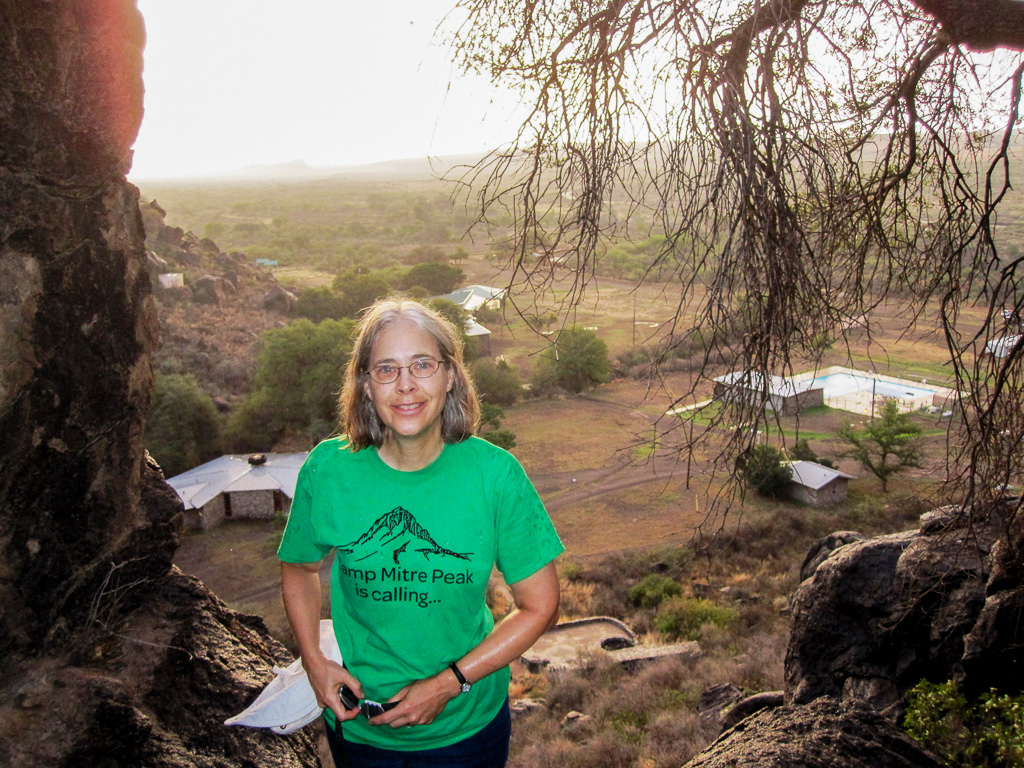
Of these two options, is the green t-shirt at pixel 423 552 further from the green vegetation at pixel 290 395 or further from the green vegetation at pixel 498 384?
the green vegetation at pixel 498 384

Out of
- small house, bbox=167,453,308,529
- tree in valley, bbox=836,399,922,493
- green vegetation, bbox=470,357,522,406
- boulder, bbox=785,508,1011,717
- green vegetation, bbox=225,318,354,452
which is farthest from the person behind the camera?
green vegetation, bbox=470,357,522,406

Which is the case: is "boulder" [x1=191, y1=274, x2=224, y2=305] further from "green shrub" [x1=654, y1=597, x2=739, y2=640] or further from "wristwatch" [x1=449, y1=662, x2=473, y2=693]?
"wristwatch" [x1=449, y1=662, x2=473, y2=693]

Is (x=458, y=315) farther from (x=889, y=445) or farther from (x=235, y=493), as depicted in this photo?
(x=889, y=445)

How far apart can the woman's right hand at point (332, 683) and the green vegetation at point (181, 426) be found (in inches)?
786

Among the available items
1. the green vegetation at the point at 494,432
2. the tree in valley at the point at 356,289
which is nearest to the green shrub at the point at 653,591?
the green vegetation at the point at 494,432

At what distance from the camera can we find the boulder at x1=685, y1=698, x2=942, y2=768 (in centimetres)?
243

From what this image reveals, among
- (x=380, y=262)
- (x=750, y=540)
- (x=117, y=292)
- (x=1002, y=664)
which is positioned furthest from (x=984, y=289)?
(x=380, y=262)

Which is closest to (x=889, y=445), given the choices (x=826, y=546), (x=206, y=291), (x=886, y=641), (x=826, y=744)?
(x=826, y=546)

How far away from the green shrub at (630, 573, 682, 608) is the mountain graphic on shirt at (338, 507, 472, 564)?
11955 mm

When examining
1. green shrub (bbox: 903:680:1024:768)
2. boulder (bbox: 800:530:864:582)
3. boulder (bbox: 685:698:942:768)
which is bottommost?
boulder (bbox: 800:530:864:582)

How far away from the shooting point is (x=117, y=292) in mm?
3582

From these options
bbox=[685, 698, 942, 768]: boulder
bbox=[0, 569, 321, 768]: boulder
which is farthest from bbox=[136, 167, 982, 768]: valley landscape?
bbox=[0, 569, 321, 768]: boulder

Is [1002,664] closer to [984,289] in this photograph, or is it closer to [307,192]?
[984,289]

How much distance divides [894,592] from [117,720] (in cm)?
405
